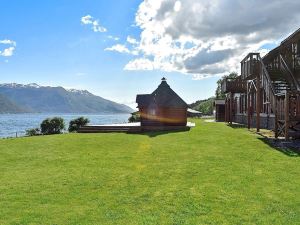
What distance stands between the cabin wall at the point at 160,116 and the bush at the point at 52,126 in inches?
465

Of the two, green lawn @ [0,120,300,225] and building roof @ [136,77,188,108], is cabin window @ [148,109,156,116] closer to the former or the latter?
building roof @ [136,77,188,108]

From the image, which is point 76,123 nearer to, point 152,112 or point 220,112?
point 152,112

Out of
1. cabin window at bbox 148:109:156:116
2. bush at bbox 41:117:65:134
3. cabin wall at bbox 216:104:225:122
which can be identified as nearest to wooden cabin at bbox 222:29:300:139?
cabin window at bbox 148:109:156:116

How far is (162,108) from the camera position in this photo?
38.3 m

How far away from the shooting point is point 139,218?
7.79 meters

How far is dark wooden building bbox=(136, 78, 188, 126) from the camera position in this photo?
3816cm

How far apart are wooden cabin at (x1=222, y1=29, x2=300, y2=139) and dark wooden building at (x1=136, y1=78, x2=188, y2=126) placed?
18.3 feet

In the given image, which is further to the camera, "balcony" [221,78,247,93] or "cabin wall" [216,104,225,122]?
"cabin wall" [216,104,225,122]

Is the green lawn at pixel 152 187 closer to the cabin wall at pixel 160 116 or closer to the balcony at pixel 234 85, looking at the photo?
the cabin wall at pixel 160 116

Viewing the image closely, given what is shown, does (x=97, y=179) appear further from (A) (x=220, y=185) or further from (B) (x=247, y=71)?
(B) (x=247, y=71)

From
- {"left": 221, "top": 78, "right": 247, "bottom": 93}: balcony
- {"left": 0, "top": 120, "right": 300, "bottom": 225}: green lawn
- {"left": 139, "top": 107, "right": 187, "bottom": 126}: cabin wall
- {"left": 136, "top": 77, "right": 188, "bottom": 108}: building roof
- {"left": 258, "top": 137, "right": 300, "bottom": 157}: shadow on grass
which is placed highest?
{"left": 221, "top": 78, "right": 247, "bottom": 93}: balcony

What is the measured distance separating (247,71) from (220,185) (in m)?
19.6

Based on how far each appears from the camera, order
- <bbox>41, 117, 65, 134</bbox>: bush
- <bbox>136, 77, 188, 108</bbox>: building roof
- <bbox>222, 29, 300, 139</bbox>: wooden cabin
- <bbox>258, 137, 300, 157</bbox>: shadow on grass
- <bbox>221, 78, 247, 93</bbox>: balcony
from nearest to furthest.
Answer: <bbox>258, 137, 300, 157</bbox>: shadow on grass, <bbox>222, 29, 300, 139</bbox>: wooden cabin, <bbox>136, 77, 188, 108</bbox>: building roof, <bbox>221, 78, 247, 93</bbox>: balcony, <bbox>41, 117, 65, 134</bbox>: bush

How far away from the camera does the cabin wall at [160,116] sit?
38.1 metres
